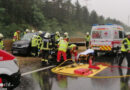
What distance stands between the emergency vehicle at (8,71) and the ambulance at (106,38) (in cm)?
886

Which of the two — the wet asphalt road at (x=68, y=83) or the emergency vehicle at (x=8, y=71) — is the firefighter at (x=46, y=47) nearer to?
the wet asphalt road at (x=68, y=83)

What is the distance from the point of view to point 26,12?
40.3m

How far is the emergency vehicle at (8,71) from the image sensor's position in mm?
4191

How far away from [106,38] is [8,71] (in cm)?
926

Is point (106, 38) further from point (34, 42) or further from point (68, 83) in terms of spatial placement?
point (68, 83)

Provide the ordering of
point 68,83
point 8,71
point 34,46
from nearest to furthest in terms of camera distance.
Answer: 1. point 8,71
2. point 68,83
3. point 34,46

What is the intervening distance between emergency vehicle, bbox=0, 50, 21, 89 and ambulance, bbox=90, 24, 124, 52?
8858 millimetres

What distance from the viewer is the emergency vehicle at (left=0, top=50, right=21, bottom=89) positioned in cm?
419

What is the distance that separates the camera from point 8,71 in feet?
14.0

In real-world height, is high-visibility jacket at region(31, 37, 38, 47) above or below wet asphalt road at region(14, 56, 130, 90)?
above

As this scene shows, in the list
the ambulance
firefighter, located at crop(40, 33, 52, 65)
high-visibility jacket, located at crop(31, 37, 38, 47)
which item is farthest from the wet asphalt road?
the ambulance

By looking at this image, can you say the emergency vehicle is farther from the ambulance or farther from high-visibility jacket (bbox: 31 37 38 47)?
the ambulance

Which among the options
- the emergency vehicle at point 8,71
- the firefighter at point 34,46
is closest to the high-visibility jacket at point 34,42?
the firefighter at point 34,46

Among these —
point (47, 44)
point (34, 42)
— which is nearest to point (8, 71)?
point (47, 44)
